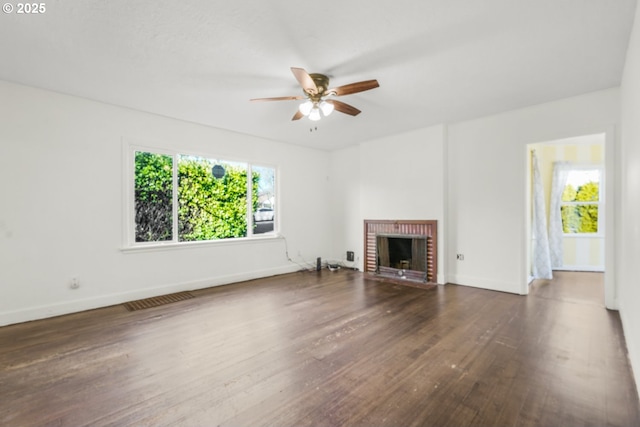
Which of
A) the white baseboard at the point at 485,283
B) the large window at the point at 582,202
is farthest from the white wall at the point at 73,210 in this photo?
the large window at the point at 582,202

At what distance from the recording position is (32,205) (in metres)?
3.17

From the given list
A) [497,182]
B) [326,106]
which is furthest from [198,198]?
[497,182]

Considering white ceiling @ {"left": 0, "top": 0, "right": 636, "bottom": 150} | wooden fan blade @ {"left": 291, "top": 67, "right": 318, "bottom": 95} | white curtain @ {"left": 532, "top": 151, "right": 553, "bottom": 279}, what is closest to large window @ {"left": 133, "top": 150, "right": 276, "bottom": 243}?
white ceiling @ {"left": 0, "top": 0, "right": 636, "bottom": 150}

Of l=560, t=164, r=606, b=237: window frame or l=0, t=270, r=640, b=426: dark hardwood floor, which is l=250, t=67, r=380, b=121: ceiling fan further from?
→ l=560, t=164, r=606, b=237: window frame

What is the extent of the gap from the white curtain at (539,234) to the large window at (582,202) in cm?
70

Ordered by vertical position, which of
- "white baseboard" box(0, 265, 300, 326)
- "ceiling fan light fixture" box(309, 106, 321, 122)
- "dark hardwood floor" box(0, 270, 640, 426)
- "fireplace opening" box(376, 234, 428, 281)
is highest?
"ceiling fan light fixture" box(309, 106, 321, 122)

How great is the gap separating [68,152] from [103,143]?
0.37 m

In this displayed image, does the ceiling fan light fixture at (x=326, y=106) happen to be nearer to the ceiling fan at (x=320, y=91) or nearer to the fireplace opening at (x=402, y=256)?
the ceiling fan at (x=320, y=91)

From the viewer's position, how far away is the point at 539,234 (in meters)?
5.11

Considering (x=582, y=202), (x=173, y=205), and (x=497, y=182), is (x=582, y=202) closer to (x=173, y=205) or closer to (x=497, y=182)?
(x=497, y=182)

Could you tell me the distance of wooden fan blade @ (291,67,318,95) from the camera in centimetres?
237

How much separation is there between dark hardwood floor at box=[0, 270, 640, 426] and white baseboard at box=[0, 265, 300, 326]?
5.6 inches

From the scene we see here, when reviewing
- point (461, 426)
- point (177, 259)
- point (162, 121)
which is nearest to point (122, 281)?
point (177, 259)

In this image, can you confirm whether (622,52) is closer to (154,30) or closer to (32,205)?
(154,30)
